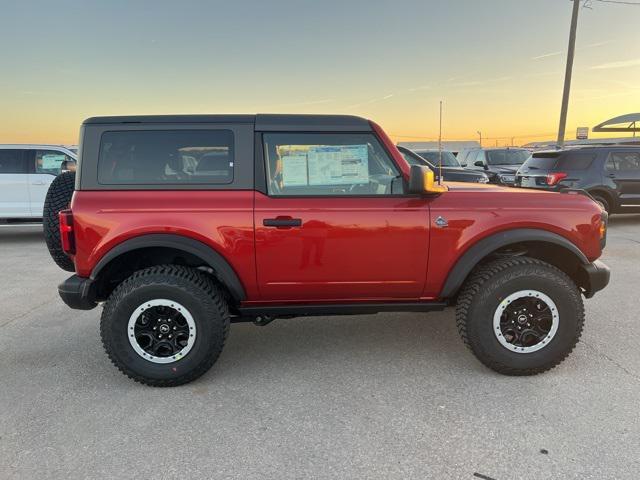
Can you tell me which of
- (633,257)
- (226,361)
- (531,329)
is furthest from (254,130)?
(633,257)

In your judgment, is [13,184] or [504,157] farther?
[504,157]

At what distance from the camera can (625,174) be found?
9281 millimetres

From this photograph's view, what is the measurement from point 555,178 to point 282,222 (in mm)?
7970

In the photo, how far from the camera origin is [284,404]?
2.87 m

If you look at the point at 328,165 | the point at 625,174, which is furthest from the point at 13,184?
the point at 625,174

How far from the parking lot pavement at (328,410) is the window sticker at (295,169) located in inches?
56.0

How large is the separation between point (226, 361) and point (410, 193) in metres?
1.93

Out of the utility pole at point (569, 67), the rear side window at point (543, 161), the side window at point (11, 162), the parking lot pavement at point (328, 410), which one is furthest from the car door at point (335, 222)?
the utility pole at point (569, 67)

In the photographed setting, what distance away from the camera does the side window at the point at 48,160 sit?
8586 millimetres

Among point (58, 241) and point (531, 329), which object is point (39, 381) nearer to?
point (58, 241)

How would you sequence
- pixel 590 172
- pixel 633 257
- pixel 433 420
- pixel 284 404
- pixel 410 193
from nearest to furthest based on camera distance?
pixel 433 420
pixel 284 404
pixel 410 193
pixel 633 257
pixel 590 172

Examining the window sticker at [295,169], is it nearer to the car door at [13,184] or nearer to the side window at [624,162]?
the car door at [13,184]

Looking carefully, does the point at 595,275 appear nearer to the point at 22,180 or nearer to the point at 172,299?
the point at 172,299

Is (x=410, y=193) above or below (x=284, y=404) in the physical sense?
above
